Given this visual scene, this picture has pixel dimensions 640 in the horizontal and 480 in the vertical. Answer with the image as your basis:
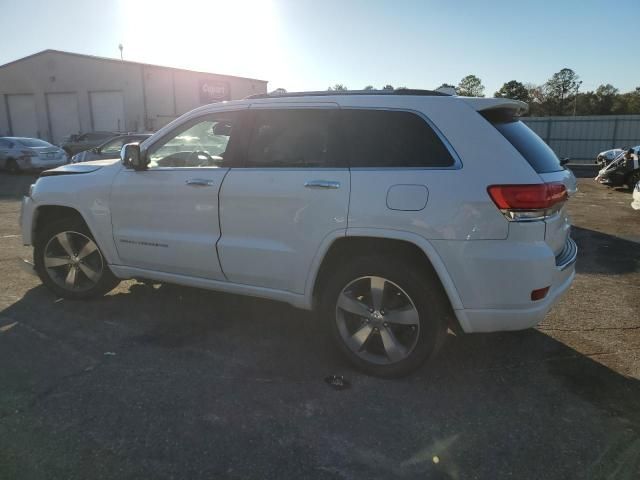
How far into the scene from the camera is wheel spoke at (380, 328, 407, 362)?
3.32m

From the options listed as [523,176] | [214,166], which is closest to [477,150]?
[523,176]

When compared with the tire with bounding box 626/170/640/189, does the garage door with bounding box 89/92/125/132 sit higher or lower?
higher

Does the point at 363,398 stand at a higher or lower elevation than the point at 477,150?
lower

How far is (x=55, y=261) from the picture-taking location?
15.7 feet

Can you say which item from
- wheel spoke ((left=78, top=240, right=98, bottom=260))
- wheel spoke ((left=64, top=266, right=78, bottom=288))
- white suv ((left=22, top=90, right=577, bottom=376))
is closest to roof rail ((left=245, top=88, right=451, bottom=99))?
white suv ((left=22, top=90, right=577, bottom=376))

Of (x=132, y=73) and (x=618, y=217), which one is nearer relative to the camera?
(x=618, y=217)

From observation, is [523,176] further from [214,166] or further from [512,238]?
[214,166]

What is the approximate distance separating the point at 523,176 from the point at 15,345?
3.84 metres

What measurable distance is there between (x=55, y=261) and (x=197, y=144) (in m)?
1.95

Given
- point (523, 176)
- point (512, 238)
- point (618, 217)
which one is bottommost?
point (618, 217)

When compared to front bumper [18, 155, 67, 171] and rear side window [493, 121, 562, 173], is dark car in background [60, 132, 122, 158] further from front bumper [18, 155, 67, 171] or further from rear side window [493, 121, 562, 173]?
rear side window [493, 121, 562, 173]

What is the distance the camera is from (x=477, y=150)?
302cm

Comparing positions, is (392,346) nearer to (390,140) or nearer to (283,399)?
(283,399)

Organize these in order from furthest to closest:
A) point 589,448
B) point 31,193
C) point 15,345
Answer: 1. point 31,193
2. point 15,345
3. point 589,448
